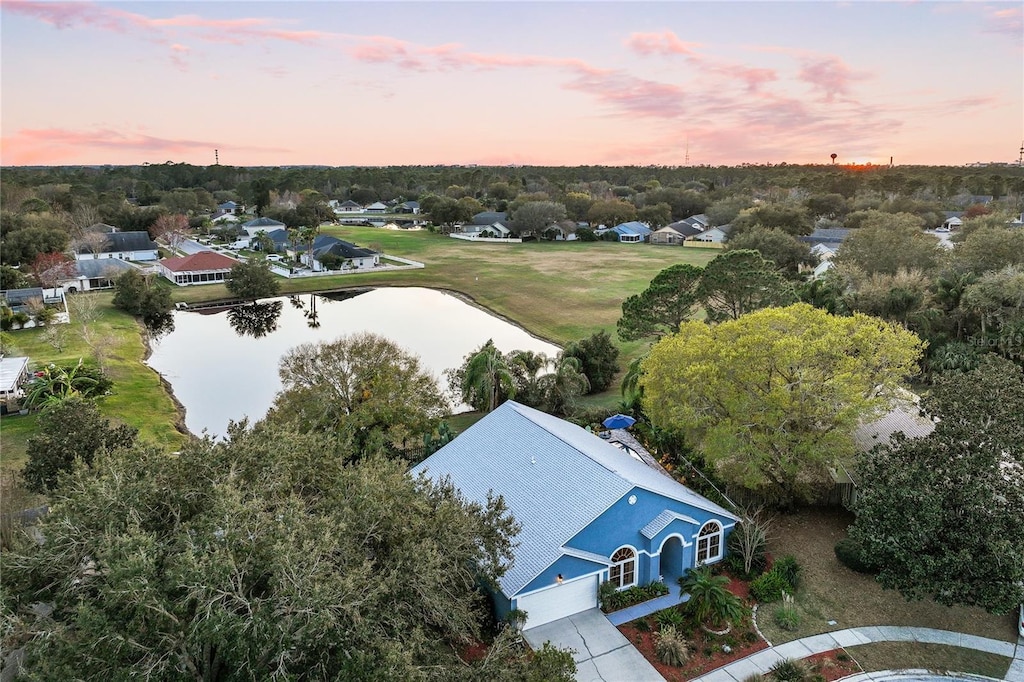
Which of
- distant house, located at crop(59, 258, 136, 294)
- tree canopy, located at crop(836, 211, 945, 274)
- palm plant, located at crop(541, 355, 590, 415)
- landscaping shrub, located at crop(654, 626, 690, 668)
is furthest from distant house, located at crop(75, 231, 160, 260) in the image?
landscaping shrub, located at crop(654, 626, 690, 668)

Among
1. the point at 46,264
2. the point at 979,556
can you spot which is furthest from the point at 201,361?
the point at 979,556

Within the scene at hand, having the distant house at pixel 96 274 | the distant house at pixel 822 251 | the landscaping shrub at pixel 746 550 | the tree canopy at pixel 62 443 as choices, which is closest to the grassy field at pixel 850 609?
the landscaping shrub at pixel 746 550

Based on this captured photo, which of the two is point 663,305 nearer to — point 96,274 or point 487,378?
point 487,378

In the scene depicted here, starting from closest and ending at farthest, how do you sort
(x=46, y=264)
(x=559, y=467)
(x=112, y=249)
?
1. (x=559, y=467)
2. (x=46, y=264)
3. (x=112, y=249)

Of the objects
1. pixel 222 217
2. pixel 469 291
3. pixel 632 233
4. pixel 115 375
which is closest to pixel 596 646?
pixel 115 375

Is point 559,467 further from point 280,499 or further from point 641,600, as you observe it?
point 280,499

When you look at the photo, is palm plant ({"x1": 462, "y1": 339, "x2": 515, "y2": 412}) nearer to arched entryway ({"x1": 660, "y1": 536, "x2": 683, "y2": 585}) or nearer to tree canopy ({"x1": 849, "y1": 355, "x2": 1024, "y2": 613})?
arched entryway ({"x1": 660, "y1": 536, "x2": 683, "y2": 585})
